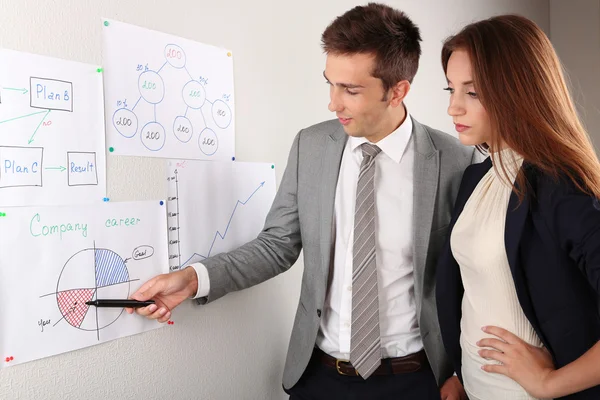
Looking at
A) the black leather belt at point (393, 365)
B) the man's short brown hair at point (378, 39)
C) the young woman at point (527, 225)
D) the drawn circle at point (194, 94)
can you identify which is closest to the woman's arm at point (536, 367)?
the young woman at point (527, 225)

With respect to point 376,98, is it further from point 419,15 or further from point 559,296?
point 419,15

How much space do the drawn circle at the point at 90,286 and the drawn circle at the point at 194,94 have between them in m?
0.45

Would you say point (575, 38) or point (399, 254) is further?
point (575, 38)

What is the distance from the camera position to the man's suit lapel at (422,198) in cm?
147

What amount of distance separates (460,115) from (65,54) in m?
0.89

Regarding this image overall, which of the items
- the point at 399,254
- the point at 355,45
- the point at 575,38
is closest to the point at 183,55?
the point at 355,45

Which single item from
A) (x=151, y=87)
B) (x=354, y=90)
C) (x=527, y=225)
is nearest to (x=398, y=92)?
(x=354, y=90)

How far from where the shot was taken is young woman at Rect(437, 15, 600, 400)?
1.11 m

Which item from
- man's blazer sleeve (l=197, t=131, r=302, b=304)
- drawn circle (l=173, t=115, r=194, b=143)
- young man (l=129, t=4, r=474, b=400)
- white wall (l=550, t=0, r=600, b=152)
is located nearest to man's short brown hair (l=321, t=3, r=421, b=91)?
young man (l=129, t=4, r=474, b=400)

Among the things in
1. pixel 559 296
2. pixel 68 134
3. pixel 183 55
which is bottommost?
pixel 559 296

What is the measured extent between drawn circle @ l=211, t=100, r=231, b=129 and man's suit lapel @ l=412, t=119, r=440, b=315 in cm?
54

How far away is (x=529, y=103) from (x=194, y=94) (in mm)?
841

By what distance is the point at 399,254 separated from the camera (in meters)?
1.50

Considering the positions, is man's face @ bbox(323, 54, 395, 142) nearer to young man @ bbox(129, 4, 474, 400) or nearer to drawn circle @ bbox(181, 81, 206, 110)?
young man @ bbox(129, 4, 474, 400)
